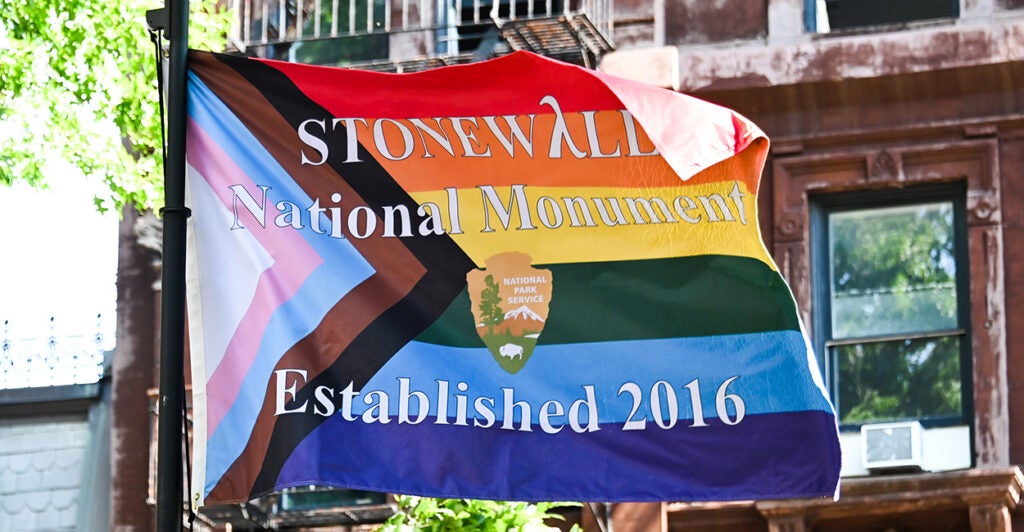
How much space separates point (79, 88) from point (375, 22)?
213 inches

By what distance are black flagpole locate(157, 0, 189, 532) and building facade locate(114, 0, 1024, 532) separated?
9.00 metres

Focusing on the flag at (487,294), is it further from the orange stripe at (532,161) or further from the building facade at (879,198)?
the building facade at (879,198)

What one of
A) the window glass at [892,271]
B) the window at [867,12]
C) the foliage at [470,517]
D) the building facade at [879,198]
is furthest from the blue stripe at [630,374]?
the window at [867,12]

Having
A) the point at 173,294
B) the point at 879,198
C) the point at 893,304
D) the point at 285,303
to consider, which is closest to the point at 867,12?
the point at 879,198

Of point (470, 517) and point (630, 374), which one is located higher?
point (630, 374)

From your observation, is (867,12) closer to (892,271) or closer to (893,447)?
(892,271)

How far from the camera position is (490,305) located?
7.69m

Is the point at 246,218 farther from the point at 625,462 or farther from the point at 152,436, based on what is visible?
the point at 152,436

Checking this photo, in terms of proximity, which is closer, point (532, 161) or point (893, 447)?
point (532, 161)

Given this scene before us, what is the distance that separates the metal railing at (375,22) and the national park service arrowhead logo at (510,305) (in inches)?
393

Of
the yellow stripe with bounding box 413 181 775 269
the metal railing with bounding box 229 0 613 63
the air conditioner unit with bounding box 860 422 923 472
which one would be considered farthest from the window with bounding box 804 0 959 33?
the yellow stripe with bounding box 413 181 775 269

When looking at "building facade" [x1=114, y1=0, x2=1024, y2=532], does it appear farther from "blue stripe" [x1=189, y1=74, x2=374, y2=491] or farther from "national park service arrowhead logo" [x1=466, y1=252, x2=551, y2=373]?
"blue stripe" [x1=189, y1=74, x2=374, y2=491]

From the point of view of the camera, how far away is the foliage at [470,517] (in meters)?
13.7

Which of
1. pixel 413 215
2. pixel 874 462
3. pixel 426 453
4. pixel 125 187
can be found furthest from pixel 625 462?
pixel 874 462
